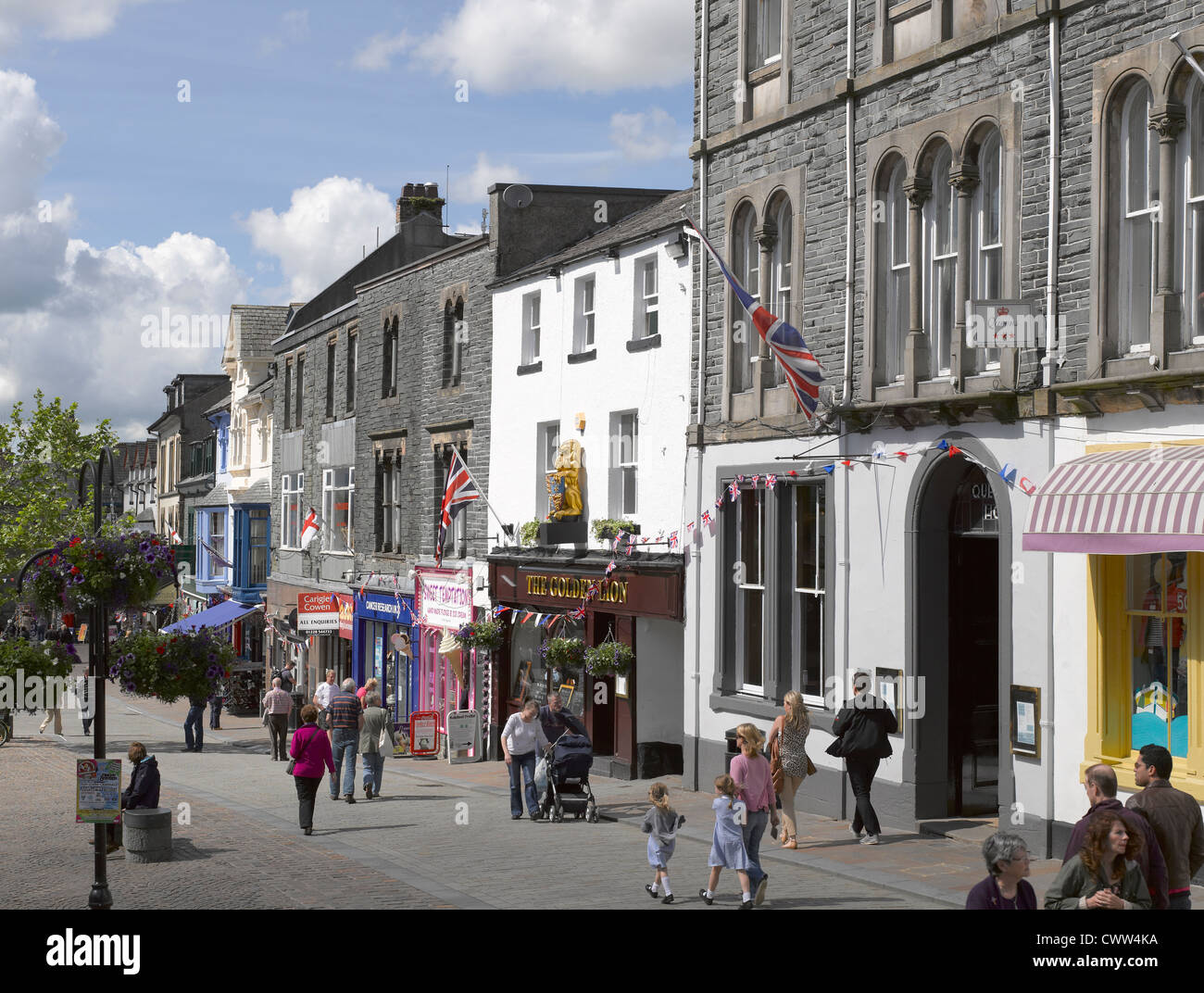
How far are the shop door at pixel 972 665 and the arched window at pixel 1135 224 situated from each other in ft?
12.7

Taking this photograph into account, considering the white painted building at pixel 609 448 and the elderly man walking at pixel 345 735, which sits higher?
the white painted building at pixel 609 448

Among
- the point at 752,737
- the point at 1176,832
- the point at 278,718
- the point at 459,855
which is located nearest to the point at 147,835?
the point at 459,855

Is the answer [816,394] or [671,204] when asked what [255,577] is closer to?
[671,204]

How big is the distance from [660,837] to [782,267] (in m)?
10.0

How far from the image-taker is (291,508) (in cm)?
4675

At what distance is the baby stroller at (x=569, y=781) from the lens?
66.4ft

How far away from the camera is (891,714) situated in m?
17.7

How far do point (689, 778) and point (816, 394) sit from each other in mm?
7316

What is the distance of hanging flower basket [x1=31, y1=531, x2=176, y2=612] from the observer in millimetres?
16156

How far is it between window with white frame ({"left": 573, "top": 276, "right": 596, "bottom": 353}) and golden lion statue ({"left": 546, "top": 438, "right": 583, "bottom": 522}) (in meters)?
1.83

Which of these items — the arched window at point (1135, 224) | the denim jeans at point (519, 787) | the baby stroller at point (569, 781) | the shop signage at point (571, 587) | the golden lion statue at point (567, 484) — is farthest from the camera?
the golden lion statue at point (567, 484)

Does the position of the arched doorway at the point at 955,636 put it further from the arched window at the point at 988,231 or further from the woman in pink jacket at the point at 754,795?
the woman in pink jacket at the point at 754,795

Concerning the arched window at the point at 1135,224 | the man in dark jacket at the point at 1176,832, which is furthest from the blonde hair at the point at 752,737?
the man in dark jacket at the point at 1176,832

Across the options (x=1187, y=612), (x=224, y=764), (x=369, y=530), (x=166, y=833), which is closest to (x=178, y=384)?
(x=369, y=530)
